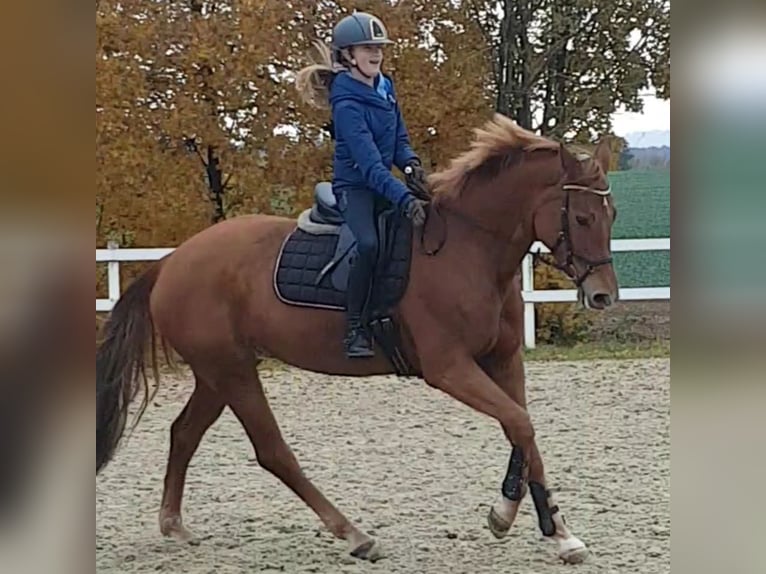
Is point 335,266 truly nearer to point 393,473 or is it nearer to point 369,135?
point 369,135

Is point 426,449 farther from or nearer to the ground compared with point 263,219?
nearer to the ground

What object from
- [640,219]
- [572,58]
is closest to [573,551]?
[640,219]

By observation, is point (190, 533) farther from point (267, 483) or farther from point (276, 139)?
point (276, 139)

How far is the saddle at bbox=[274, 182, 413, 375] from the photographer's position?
2.81m

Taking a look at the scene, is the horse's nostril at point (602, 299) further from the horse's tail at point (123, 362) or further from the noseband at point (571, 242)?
the horse's tail at point (123, 362)

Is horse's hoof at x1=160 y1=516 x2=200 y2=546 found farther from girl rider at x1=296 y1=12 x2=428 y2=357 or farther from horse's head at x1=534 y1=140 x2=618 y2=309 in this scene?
horse's head at x1=534 y1=140 x2=618 y2=309

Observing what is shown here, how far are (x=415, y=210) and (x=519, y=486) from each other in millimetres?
843

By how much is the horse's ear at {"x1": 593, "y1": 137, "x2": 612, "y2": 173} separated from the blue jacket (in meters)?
0.53

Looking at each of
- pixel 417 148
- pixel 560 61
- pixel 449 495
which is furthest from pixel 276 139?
pixel 449 495

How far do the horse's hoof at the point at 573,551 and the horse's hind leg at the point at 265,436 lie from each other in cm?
67

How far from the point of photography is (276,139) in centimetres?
290

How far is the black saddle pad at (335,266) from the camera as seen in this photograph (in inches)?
111

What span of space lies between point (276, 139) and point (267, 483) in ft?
3.33

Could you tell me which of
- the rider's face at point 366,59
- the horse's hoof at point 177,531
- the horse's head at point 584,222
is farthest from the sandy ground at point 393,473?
the rider's face at point 366,59
